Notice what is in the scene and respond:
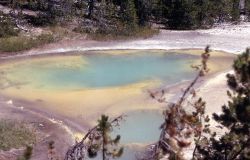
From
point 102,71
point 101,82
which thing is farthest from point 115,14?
point 101,82

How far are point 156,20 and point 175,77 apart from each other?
60.4 feet

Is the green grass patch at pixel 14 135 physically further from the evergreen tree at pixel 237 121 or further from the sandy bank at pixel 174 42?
the sandy bank at pixel 174 42

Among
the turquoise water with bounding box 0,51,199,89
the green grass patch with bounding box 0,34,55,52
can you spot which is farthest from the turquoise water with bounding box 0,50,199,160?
the green grass patch with bounding box 0,34,55,52

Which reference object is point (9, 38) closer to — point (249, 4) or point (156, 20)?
point (156, 20)

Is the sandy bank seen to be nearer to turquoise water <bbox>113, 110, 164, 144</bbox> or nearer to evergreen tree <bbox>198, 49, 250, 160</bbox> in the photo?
turquoise water <bbox>113, 110, 164, 144</bbox>

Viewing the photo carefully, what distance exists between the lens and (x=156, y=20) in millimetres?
55594

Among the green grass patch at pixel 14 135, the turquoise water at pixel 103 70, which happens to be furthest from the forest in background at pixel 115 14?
the green grass patch at pixel 14 135

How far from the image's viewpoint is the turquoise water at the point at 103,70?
3672 cm

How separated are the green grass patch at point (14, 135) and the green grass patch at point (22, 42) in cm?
1543

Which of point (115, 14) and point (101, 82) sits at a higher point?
point (115, 14)

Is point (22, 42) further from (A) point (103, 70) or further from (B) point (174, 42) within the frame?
(B) point (174, 42)

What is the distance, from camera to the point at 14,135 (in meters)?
26.8

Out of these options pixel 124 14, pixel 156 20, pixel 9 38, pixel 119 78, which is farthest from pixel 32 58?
pixel 156 20

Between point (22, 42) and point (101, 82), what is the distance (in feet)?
33.4
